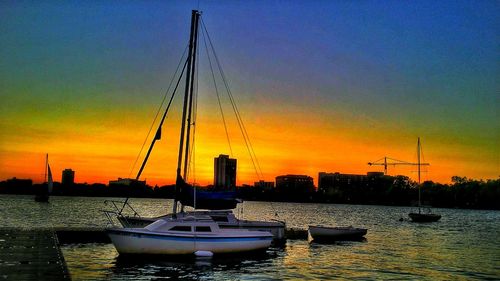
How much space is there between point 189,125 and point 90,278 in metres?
14.0

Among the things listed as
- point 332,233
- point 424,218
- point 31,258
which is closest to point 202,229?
point 31,258

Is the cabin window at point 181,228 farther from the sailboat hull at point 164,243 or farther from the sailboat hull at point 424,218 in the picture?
the sailboat hull at point 424,218

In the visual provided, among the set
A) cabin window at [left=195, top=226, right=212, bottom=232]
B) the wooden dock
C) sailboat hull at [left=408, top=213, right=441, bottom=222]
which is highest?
cabin window at [left=195, top=226, right=212, bottom=232]

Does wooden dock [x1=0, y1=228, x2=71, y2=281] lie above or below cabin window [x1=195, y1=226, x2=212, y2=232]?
below

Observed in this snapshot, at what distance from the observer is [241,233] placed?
3447 cm

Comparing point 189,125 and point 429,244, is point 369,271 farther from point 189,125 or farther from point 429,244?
point 429,244

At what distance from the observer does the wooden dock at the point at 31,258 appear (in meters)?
20.0

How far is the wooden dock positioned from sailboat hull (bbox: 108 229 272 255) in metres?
3.90

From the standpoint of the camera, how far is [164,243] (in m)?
31.3

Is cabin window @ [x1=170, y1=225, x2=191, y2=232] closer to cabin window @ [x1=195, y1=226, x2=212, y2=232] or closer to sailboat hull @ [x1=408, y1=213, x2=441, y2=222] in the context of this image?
cabin window @ [x1=195, y1=226, x2=212, y2=232]

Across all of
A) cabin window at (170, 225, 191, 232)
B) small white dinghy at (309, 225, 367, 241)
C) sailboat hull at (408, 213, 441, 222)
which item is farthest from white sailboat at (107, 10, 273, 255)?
sailboat hull at (408, 213, 441, 222)

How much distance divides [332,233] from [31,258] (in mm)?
35616

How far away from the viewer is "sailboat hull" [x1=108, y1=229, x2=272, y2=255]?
102ft

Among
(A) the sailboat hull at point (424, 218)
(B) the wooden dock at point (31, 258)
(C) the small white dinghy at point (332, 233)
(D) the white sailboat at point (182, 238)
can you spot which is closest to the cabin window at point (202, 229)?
(D) the white sailboat at point (182, 238)
